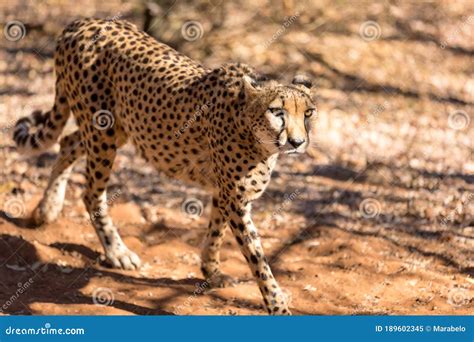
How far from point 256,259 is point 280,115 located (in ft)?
3.08

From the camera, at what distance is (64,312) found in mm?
5762

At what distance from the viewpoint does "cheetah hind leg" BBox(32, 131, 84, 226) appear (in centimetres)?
693

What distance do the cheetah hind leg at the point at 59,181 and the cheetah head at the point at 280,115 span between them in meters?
2.00

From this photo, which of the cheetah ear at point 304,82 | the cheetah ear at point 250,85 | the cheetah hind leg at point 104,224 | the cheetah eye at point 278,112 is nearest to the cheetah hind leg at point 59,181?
the cheetah hind leg at point 104,224

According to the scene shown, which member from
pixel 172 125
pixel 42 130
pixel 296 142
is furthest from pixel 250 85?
pixel 42 130

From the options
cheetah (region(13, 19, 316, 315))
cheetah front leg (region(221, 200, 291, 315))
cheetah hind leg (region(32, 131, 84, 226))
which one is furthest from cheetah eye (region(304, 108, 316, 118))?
cheetah hind leg (region(32, 131, 84, 226))

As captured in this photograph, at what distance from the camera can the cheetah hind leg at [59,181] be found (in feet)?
22.7

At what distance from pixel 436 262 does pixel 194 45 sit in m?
4.86

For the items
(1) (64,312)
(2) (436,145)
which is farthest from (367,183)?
(1) (64,312)

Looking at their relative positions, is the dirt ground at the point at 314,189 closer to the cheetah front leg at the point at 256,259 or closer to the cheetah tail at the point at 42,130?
the cheetah front leg at the point at 256,259

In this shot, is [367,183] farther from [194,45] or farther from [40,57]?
[40,57]

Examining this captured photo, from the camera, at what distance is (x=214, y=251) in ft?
20.3

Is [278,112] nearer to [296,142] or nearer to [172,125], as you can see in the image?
[296,142]

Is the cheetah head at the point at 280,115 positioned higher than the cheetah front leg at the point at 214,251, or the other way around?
the cheetah head at the point at 280,115
